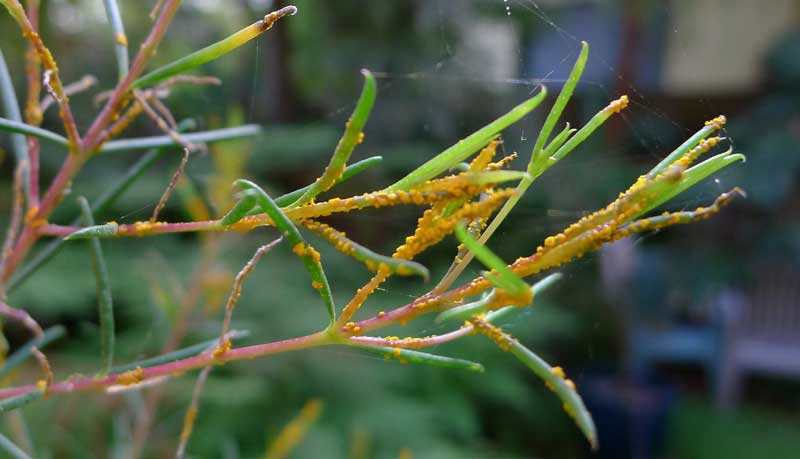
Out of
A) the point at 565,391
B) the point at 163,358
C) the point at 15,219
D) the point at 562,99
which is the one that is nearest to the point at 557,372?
the point at 565,391

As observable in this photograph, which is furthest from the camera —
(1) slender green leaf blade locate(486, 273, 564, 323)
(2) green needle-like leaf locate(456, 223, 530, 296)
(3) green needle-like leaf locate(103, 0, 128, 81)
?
(3) green needle-like leaf locate(103, 0, 128, 81)

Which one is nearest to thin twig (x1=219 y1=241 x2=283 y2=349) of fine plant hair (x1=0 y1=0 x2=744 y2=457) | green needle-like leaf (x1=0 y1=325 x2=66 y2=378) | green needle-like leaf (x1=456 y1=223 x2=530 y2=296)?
fine plant hair (x1=0 y1=0 x2=744 y2=457)

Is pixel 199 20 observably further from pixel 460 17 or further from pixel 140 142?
pixel 140 142

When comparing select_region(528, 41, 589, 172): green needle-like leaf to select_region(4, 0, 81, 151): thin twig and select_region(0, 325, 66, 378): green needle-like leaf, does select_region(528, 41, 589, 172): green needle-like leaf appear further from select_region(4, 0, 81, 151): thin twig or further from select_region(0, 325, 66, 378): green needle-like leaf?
select_region(0, 325, 66, 378): green needle-like leaf

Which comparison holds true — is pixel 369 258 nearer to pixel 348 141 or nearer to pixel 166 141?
pixel 348 141

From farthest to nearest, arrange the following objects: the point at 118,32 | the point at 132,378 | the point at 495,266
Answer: the point at 118,32
the point at 132,378
the point at 495,266

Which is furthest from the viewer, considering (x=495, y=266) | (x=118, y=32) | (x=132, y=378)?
(x=118, y=32)

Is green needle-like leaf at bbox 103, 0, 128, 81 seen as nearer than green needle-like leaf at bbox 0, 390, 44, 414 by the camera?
No
